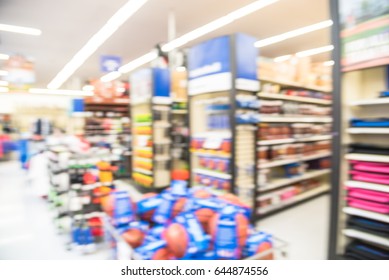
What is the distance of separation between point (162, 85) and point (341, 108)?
2.96 m

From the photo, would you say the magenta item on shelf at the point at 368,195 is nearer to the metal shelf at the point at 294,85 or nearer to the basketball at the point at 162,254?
the basketball at the point at 162,254

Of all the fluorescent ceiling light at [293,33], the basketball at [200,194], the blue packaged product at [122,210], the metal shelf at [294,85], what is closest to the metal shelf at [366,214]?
the basketball at [200,194]

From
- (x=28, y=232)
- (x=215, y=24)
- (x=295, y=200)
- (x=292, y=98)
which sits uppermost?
(x=215, y=24)

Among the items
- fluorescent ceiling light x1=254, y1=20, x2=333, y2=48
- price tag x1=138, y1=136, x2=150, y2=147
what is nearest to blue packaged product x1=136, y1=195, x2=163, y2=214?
price tag x1=138, y1=136, x2=150, y2=147

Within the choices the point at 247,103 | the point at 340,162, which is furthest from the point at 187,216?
the point at 247,103

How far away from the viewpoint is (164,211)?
1.85m

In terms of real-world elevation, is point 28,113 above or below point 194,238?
→ above

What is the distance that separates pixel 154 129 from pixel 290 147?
220 centimetres

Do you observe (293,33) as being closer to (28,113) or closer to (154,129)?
(154,129)

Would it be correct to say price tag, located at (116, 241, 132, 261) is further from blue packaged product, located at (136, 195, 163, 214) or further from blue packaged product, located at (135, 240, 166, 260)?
blue packaged product, located at (136, 195, 163, 214)

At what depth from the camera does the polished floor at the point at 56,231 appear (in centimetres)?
229

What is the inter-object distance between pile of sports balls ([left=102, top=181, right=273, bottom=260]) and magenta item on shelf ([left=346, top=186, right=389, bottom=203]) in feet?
2.30

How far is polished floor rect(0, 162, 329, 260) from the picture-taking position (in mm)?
2287

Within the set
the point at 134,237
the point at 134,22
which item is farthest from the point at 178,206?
the point at 134,22
